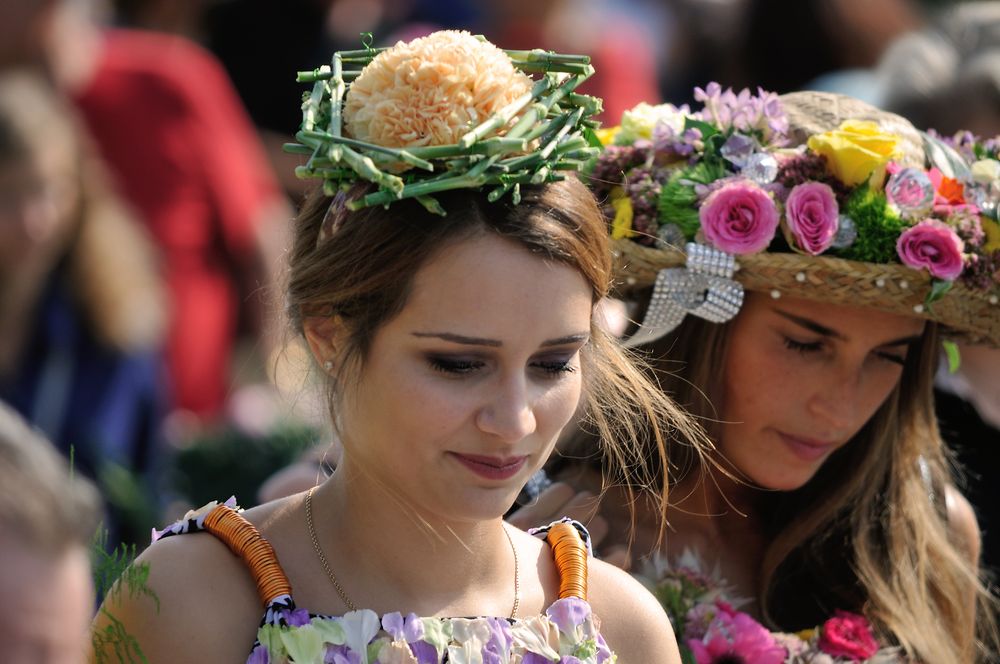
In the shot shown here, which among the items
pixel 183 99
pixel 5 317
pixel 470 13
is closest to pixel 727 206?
pixel 5 317

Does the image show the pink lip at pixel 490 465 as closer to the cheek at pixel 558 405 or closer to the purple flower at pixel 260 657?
the cheek at pixel 558 405

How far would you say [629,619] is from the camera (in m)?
2.49

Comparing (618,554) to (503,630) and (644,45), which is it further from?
(644,45)

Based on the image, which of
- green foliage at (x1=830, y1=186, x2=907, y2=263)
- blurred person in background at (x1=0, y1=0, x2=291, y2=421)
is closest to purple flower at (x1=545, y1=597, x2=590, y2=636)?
green foliage at (x1=830, y1=186, x2=907, y2=263)

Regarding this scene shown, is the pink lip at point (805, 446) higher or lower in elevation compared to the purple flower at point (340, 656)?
higher

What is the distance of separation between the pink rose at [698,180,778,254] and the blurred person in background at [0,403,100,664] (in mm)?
1855

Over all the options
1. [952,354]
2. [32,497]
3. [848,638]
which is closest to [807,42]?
[952,354]

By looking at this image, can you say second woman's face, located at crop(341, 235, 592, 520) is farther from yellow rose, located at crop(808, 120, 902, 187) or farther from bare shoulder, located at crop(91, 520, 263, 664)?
yellow rose, located at crop(808, 120, 902, 187)

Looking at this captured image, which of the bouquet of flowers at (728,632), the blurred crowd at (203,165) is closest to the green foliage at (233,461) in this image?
the blurred crowd at (203,165)

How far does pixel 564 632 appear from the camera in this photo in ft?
7.80

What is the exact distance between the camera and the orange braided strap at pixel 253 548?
7.34ft

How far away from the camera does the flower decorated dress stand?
2.19 meters

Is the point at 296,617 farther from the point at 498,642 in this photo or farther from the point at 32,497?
the point at 32,497

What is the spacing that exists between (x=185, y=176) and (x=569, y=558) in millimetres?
3178
